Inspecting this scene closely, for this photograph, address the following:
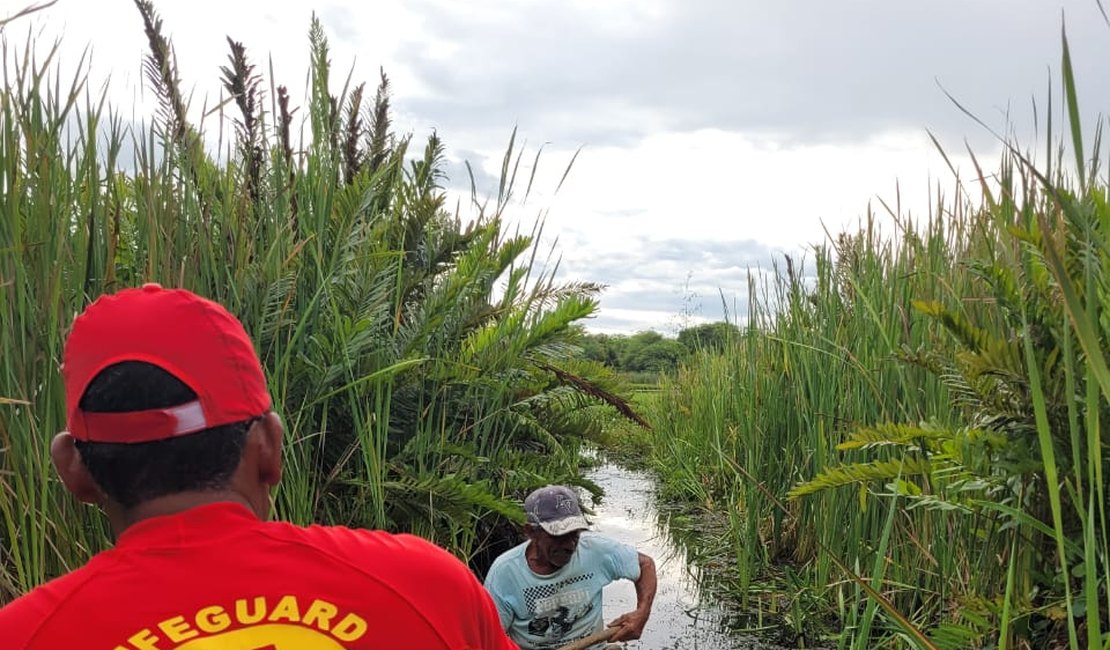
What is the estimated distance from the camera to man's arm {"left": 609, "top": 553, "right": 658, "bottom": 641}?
354 centimetres

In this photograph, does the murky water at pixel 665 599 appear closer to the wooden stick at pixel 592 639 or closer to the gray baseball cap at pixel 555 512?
the wooden stick at pixel 592 639

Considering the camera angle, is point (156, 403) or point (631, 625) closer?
point (156, 403)

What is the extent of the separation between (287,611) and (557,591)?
10.0 ft

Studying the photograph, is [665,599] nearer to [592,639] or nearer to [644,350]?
[592,639]

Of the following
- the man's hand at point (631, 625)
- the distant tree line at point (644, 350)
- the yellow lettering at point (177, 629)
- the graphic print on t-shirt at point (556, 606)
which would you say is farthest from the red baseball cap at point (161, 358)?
the distant tree line at point (644, 350)

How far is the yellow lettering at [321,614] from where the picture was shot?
89 cm

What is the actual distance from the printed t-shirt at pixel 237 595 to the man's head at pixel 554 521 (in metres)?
2.53

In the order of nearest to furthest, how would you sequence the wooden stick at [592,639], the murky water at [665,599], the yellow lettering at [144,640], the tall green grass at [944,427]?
the yellow lettering at [144,640] → the tall green grass at [944,427] → the wooden stick at [592,639] → the murky water at [665,599]

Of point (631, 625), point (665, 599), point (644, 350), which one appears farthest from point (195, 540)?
point (644, 350)

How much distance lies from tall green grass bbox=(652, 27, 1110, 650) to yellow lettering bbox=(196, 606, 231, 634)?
100cm

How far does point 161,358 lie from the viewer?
37.2 inches

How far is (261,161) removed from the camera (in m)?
2.86

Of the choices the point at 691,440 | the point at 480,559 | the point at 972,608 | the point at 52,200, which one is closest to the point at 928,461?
the point at 972,608

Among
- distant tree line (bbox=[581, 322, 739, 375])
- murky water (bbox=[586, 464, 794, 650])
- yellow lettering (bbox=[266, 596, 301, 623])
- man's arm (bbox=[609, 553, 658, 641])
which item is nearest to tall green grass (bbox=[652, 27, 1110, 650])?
murky water (bbox=[586, 464, 794, 650])
